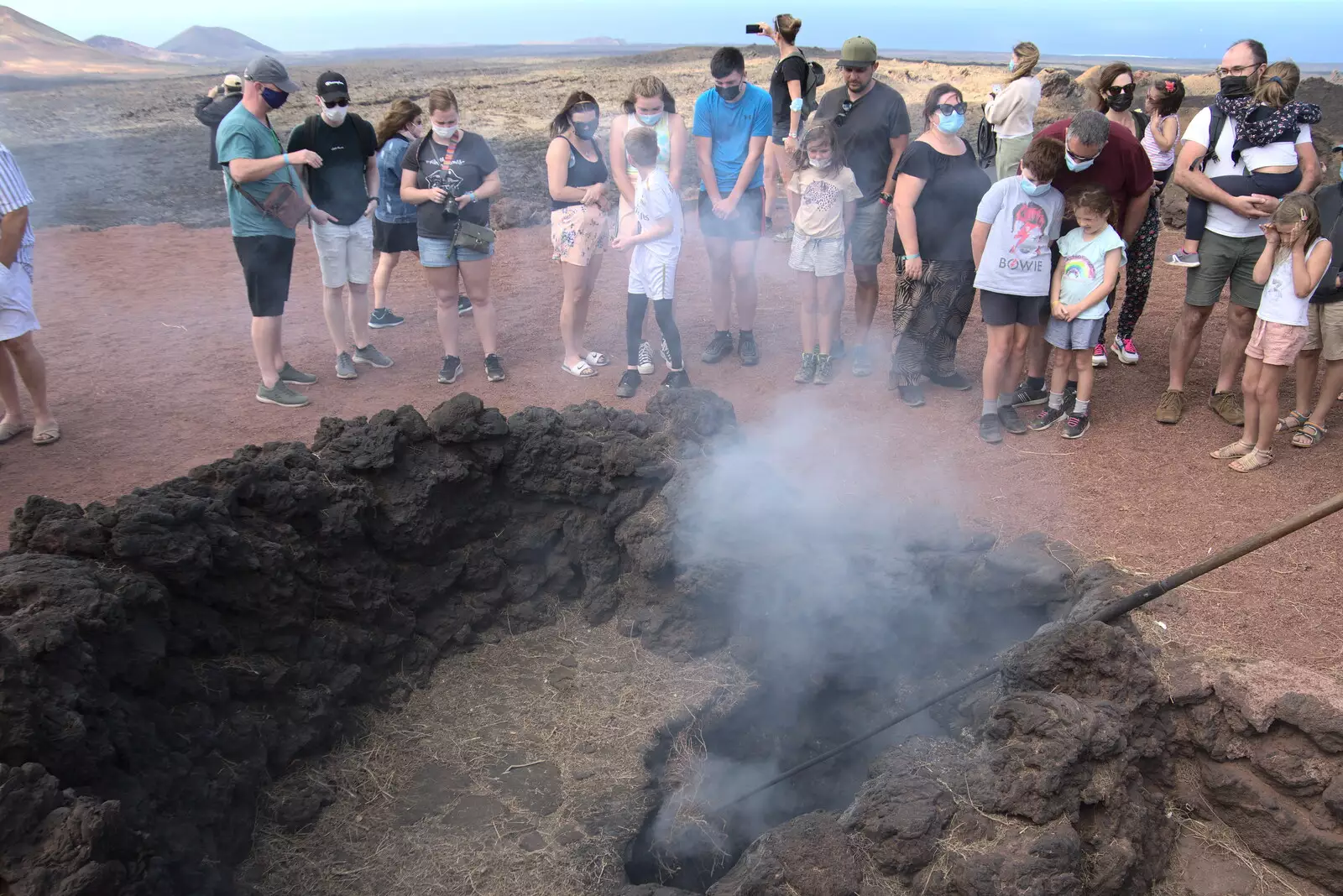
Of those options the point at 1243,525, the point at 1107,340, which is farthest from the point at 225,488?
the point at 1107,340

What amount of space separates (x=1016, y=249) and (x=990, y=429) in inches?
44.3

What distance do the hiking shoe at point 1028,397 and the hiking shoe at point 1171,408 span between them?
701 mm

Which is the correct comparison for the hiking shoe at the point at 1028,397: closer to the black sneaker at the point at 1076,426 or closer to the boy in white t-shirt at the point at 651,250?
the black sneaker at the point at 1076,426

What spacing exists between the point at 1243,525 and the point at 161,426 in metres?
6.56

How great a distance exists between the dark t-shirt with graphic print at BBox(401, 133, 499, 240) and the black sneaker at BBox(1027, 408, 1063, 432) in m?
3.88

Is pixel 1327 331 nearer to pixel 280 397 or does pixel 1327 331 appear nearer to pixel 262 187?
pixel 262 187

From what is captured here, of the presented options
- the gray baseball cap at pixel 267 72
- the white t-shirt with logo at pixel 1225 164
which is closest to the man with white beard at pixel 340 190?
the gray baseball cap at pixel 267 72

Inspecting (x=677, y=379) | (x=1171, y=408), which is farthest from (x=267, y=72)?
(x=1171, y=408)

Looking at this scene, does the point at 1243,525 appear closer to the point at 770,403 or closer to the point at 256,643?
the point at 770,403

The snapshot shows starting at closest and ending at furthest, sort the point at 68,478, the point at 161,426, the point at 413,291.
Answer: the point at 68,478 → the point at 161,426 → the point at 413,291

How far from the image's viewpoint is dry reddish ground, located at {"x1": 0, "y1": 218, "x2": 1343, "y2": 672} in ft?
16.3

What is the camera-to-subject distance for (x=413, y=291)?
30.9 feet

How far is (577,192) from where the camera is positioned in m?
6.63

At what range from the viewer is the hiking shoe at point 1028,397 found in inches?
261
